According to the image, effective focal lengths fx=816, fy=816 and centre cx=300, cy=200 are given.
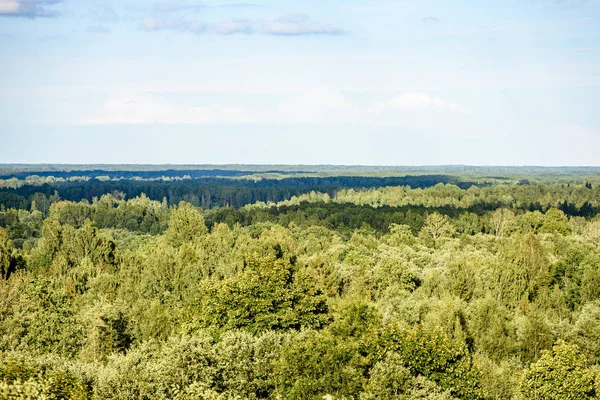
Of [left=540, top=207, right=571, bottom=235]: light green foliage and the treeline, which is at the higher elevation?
[left=540, top=207, right=571, bottom=235]: light green foliage

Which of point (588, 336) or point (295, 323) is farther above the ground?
point (295, 323)

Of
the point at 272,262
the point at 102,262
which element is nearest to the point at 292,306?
the point at 272,262

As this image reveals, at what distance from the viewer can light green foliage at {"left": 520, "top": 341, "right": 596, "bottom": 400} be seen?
47062 millimetres

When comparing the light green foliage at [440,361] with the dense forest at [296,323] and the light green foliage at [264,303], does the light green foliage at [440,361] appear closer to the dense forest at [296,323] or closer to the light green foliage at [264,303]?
the dense forest at [296,323]

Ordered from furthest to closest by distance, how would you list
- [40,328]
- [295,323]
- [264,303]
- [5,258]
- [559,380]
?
[5,258] → [264,303] → [295,323] → [40,328] → [559,380]

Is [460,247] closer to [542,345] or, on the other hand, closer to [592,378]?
[542,345]

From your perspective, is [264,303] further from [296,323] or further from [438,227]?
[438,227]

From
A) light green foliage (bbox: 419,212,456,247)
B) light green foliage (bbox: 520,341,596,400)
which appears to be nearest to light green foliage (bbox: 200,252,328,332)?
light green foliage (bbox: 520,341,596,400)

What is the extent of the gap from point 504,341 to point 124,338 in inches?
1201

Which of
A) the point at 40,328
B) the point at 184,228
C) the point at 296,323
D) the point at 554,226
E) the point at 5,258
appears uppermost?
the point at 554,226

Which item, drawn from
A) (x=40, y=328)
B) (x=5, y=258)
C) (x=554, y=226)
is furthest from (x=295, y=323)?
(x=554, y=226)

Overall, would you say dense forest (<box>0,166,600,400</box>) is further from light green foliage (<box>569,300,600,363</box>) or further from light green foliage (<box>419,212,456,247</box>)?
light green foliage (<box>419,212,456,247</box>)

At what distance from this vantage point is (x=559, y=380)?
156 ft

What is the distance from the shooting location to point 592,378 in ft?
159
